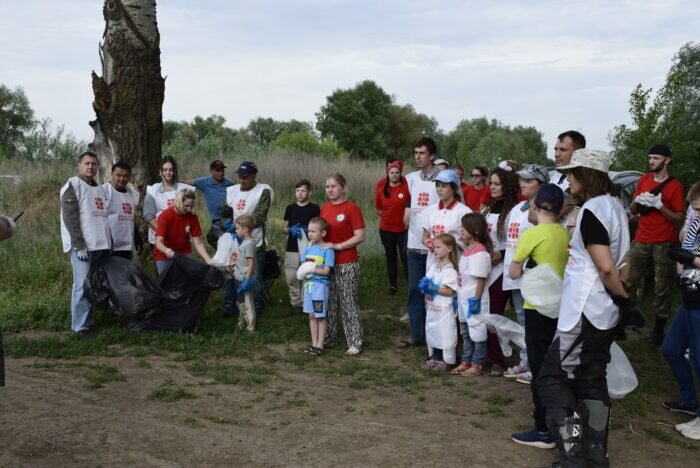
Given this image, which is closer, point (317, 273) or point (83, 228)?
point (317, 273)

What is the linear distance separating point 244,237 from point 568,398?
5050mm

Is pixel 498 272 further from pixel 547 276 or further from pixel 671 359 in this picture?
pixel 547 276

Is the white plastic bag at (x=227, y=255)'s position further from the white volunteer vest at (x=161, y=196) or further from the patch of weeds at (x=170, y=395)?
the patch of weeds at (x=170, y=395)

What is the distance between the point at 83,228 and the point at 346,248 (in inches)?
114

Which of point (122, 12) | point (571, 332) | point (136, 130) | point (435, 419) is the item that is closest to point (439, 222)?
point (435, 419)

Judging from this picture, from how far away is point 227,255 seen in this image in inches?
337

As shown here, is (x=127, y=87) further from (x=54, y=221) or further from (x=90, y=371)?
(x=90, y=371)

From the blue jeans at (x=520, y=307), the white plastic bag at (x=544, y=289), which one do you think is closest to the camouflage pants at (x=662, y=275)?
the blue jeans at (x=520, y=307)

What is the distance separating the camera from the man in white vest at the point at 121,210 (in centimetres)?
816

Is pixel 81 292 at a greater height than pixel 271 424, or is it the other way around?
pixel 81 292

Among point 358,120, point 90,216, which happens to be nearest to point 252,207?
point 90,216

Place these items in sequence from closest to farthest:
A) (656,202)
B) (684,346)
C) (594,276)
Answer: (594,276)
(684,346)
(656,202)

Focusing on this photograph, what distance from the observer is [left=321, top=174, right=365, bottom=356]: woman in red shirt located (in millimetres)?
7645

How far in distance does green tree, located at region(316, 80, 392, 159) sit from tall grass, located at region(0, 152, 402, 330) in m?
24.4
